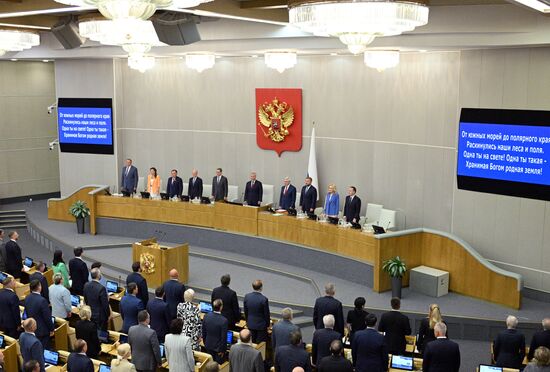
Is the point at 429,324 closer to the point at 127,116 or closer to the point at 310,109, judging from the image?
the point at 310,109

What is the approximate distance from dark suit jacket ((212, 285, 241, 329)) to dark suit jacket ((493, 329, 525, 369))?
3.49 m

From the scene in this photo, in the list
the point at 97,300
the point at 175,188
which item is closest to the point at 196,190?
the point at 175,188

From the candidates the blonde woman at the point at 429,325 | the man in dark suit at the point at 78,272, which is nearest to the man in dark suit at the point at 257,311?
the blonde woman at the point at 429,325

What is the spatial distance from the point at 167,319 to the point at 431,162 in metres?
6.98

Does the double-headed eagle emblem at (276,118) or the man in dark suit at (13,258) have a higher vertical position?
the double-headed eagle emblem at (276,118)

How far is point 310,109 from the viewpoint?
15742mm

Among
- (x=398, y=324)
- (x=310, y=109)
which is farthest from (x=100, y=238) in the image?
(x=398, y=324)

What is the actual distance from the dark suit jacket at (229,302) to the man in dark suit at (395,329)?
2.09 metres

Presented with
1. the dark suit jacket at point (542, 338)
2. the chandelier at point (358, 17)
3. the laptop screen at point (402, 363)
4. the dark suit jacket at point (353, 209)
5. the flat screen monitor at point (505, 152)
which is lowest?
the laptop screen at point (402, 363)

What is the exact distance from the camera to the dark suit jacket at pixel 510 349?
26.5 feet

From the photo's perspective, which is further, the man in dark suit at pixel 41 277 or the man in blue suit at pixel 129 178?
the man in blue suit at pixel 129 178

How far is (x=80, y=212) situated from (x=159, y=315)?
28.0 ft

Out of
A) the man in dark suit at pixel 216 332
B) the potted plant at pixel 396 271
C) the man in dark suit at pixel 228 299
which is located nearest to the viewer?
the man in dark suit at pixel 216 332

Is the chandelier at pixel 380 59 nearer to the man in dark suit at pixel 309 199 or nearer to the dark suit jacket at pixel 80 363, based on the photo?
the man in dark suit at pixel 309 199
